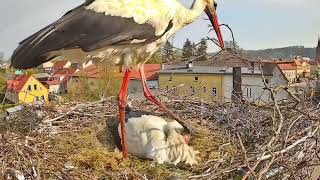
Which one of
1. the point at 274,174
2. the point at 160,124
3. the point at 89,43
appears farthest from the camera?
the point at 160,124

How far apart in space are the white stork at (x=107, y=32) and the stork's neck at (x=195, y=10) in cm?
8

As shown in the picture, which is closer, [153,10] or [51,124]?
[153,10]

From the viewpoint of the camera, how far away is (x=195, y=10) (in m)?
3.32

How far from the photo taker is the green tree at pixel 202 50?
3112 mm

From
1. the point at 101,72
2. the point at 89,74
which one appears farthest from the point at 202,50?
the point at 89,74

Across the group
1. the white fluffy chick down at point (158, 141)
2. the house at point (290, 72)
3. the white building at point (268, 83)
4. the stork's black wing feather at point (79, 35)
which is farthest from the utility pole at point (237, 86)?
the stork's black wing feather at point (79, 35)

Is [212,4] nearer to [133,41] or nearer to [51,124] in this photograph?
[133,41]

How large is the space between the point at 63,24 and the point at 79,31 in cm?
12

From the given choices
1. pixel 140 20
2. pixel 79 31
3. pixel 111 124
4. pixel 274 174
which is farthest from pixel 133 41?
pixel 274 174

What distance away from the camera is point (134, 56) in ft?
10.4

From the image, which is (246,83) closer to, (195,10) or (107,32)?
(195,10)

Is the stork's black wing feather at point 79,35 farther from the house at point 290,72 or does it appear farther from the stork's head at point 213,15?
the house at point 290,72

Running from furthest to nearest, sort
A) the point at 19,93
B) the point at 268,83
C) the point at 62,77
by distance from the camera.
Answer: the point at 62,77 → the point at 19,93 → the point at 268,83

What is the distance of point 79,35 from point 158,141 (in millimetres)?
941
